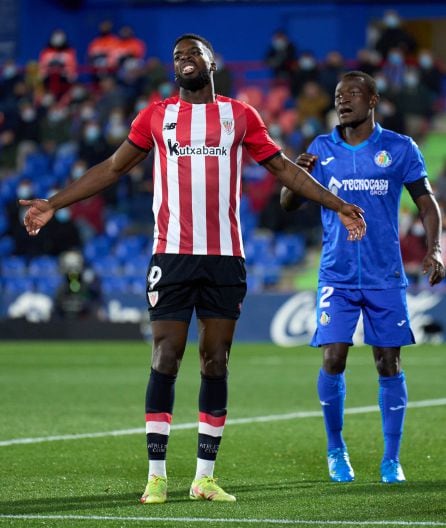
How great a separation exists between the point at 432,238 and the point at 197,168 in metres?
1.39

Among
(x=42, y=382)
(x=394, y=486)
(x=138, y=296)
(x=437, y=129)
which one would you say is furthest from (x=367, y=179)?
(x=437, y=129)

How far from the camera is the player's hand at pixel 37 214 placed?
249 inches

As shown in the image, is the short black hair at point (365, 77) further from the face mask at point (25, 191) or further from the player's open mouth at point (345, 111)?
the face mask at point (25, 191)

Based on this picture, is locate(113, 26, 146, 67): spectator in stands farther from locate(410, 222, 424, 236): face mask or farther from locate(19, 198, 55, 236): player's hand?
locate(19, 198, 55, 236): player's hand

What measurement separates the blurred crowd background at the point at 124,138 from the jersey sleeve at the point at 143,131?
13.7m

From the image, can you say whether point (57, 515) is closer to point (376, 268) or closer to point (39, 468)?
point (39, 468)

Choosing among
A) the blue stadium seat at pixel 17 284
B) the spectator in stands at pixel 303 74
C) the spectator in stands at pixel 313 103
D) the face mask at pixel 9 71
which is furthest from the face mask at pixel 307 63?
the blue stadium seat at pixel 17 284

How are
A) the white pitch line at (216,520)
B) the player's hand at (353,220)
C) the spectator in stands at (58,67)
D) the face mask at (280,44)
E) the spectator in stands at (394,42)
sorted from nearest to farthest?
the white pitch line at (216,520) → the player's hand at (353,220) → the spectator in stands at (394,42) → the face mask at (280,44) → the spectator in stands at (58,67)

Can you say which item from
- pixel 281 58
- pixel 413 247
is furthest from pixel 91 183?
pixel 281 58

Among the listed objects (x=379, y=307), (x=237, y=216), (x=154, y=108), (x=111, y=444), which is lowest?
(x=111, y=444)

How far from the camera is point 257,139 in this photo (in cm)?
648

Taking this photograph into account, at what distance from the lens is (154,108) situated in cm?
647

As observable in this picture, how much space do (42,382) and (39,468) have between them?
255 inches

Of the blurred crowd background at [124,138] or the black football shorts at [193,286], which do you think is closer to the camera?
the black football shorts at [193,286]
